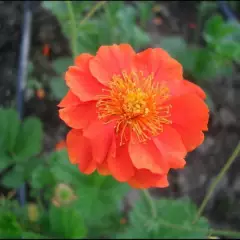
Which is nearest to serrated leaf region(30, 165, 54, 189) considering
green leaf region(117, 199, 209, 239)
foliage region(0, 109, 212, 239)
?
foliage region(0, 109, 212, 239)

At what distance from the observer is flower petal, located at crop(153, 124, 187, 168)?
64cm

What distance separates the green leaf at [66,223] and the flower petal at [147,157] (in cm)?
28

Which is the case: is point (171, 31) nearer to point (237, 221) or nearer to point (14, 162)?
point (237, 221)

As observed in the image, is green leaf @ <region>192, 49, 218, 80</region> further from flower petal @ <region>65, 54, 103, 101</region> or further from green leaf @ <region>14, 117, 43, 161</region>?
flower petal @ <region>65, 54, 103, 101</region>

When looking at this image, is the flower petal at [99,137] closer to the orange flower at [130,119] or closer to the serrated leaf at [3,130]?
the orange flower at [130,119]

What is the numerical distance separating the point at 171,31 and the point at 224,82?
0.25 m

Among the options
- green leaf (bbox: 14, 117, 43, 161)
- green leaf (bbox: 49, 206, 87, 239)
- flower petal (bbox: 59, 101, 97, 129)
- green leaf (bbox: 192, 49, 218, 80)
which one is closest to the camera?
flower petal (bbox: 59, 101, 97, 129)

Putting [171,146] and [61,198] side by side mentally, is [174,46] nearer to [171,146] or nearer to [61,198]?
[61,198]

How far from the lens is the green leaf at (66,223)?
Answer: 2.84 ft

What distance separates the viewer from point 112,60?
67 cm

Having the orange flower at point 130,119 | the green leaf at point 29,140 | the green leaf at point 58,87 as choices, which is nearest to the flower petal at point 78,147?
the orange flower at point 130,119

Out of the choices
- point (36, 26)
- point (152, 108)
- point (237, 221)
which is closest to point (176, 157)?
point (152, 108)

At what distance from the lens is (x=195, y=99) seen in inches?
25.5

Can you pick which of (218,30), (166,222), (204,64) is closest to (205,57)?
(204,64)
